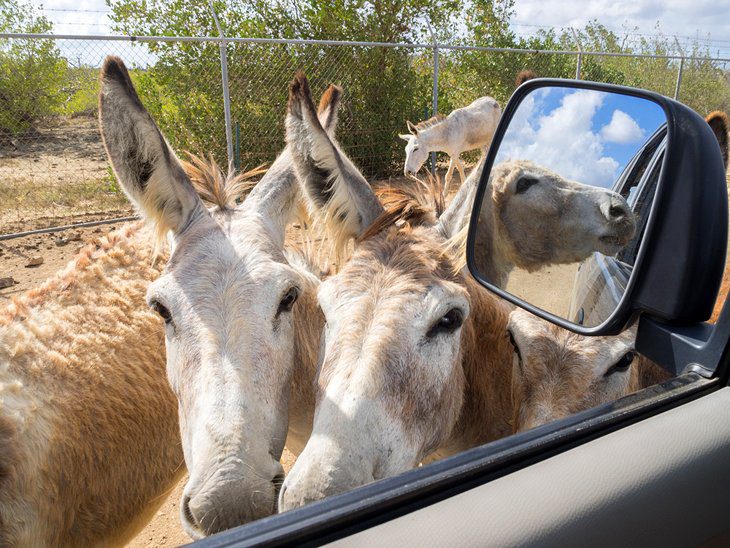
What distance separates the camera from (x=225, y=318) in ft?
6.71

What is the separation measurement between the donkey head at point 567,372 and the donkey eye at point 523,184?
0.53 metres

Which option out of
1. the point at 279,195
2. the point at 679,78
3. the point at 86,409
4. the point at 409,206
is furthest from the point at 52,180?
the point at 679,78

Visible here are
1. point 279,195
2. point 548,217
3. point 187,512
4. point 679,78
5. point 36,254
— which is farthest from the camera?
point 679,78

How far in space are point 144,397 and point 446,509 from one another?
2.25 meters

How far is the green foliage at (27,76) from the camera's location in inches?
322

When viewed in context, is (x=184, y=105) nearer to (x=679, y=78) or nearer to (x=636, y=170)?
(x=636, y=170)

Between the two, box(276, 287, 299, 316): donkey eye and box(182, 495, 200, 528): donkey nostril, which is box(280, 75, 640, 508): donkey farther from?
box(182, 495, 200, 528): donkey nostril

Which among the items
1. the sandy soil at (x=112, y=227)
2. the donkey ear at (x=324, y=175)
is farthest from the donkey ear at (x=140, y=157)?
the sandy soil at (x=112, y=227)

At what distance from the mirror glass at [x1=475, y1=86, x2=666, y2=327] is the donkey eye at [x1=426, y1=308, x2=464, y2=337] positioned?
11.9 inches

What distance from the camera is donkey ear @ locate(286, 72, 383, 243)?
2172 millimetres

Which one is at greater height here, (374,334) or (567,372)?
(374,334)

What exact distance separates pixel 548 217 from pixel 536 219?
0.06 meters

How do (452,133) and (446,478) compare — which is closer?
(446,478)

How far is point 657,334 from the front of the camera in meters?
1.33
